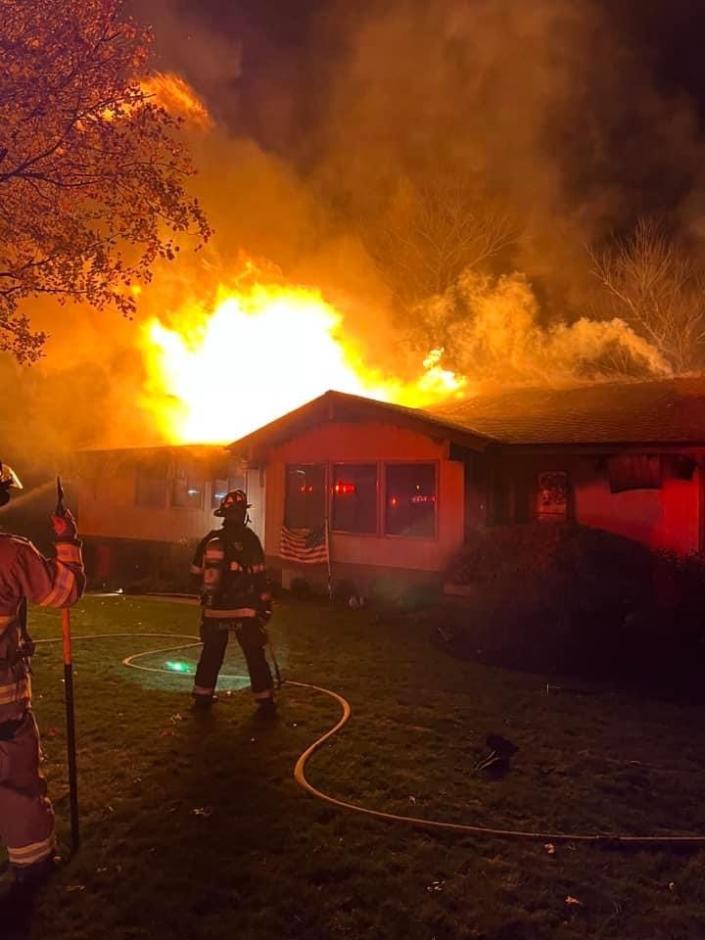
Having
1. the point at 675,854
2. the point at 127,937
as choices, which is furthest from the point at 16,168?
the point at 675,854

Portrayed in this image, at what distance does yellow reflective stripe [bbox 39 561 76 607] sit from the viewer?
152 inches

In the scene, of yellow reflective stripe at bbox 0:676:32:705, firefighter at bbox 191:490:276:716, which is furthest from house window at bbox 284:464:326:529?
yellow reflective stripe at bbox 0:676:32:705

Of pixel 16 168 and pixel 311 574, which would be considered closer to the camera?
pixel 16 168

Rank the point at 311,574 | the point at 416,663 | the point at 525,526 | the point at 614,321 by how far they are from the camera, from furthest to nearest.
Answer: the point at 614,321 < the point at 311,574 < the point at 525,526 < the point at 416,663

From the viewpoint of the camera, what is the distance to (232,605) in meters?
6.59

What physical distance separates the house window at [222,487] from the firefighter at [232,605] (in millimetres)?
10941

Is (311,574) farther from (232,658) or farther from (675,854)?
(675,854)

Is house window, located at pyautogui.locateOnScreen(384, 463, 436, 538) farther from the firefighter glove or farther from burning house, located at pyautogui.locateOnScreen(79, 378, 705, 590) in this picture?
the firefighter glove

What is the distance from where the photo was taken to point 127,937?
10.7 feet

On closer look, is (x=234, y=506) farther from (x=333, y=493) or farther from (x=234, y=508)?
(x=333, y=493)

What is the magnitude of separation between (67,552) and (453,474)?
400 inches

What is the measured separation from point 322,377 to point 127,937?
19163 millimetres

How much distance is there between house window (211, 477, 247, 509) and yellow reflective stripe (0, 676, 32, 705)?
13.8 metres

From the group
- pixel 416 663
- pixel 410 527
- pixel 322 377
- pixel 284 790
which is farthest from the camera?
pixel 322 377
